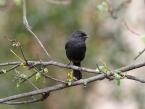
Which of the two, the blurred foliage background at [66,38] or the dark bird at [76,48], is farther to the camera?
the blurred foliage background at [66,38]

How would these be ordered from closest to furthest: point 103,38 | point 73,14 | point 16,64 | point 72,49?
point 16,64 → point 72,49 → point 73,14 → point 103,38

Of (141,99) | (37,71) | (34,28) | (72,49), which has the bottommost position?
(37,71)

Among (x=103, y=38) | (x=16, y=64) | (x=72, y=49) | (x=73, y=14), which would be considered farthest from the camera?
(x=103, y=38)

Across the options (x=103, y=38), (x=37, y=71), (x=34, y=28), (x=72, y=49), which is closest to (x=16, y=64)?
(x=37, y=71)

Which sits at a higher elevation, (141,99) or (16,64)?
(141,99)

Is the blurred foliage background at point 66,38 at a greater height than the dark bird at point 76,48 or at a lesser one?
greater

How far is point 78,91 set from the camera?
380 inches

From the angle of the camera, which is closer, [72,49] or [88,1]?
[72,49]

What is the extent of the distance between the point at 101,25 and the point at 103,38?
254 millimetres

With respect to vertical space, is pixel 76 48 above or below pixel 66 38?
below

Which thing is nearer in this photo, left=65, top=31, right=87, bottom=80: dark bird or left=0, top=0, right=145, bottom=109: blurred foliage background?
left=65, top=31, right=87, bottom=80: dark bird

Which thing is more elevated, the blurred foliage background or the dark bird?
the blurred foliage background

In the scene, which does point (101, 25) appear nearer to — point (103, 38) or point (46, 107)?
point (103, 38)

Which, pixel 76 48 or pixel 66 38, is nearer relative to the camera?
pixel 76 48
